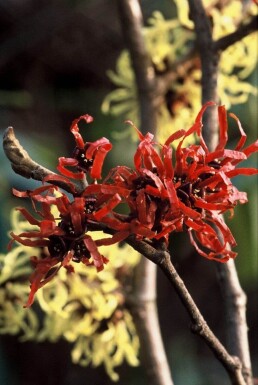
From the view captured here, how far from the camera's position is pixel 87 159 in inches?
21.4

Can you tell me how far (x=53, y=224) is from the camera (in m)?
0.53

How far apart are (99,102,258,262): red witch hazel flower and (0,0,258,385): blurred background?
0.91m

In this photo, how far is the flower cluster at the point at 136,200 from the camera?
51 centimetres

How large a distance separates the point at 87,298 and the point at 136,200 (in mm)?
488

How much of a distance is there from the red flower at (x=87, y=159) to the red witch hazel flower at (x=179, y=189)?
1 centimetres

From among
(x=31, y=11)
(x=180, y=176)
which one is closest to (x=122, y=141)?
(x=31, y=11)

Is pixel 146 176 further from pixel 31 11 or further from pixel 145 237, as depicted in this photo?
pixel 31 11

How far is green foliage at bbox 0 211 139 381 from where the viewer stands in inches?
38.0

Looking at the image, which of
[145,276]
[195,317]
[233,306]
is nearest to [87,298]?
[145,276]

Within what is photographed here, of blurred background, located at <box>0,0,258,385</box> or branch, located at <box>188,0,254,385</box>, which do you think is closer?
branch, located at <box>188,0,254,385</box>

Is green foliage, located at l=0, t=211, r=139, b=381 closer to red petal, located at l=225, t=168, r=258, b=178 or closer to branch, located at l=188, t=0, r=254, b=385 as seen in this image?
branch, located at l=188, t=0, r=254, b=385

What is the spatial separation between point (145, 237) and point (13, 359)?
1183 mm

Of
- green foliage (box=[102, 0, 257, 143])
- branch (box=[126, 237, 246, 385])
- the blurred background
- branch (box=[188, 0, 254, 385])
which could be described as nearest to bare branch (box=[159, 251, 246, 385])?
branch (box=[126, 237, 246, 385])

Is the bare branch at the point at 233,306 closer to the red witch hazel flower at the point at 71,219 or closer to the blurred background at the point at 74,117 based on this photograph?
the red witch hazel flower at the point at 71,219
